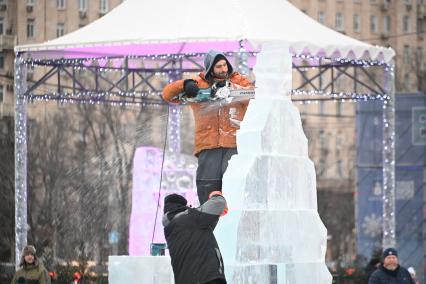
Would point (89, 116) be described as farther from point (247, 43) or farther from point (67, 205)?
point (247, 43)

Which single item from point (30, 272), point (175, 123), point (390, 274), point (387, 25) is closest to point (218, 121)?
point (390, 274)

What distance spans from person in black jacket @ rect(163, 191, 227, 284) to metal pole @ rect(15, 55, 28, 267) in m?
11.6

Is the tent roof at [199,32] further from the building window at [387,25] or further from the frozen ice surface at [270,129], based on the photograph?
the building window at [387,25]

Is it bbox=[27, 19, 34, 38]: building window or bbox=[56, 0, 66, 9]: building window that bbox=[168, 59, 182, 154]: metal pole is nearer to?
bbox=[27, 19, 34, 38]: building window

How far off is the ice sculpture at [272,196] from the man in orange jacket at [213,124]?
0.78m

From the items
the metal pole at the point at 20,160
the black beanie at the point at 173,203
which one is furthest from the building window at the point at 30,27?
the black beanie at the point at 173,203

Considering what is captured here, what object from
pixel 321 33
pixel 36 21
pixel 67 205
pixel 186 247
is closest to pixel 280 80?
pixel 186 247

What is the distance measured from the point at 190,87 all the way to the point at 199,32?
8.94 m

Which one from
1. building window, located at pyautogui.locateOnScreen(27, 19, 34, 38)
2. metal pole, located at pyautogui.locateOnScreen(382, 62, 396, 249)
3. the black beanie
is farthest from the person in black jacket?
building window, located at pyautogui.locateOnScreen(27, 19, 34, 38)

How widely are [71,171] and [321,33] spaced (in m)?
26.5

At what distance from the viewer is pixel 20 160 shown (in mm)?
26000

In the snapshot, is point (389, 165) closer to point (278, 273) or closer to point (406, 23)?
point (278, 273)

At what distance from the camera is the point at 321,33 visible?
25734 millimetres

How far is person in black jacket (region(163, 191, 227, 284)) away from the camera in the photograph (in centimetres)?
1377
